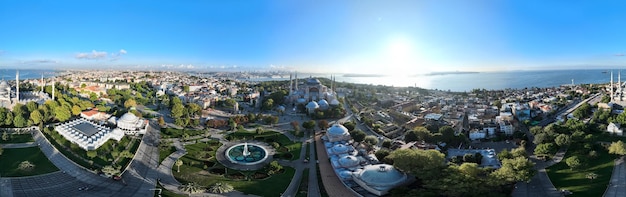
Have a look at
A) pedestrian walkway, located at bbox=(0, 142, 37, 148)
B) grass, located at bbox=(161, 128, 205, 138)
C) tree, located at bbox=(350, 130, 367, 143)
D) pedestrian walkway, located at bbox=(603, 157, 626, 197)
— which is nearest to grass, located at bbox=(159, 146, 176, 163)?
grass, located at bbox=(161, 128, 205, 138)

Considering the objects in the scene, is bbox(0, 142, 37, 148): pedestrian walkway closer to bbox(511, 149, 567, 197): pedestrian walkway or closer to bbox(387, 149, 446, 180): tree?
bbox(387, 149, 446, 180): tree

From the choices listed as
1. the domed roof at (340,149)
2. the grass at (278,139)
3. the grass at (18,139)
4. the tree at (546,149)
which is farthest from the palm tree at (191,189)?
the tree at (546,149)

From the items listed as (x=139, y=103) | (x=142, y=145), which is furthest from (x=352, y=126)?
(x=139, y=103)

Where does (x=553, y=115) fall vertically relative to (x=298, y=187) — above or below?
above

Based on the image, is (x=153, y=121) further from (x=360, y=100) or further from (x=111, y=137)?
(x=360, y=100)

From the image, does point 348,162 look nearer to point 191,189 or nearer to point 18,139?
point 191,189

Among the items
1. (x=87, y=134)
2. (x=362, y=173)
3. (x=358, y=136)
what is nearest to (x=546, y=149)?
(x=358, y=136)

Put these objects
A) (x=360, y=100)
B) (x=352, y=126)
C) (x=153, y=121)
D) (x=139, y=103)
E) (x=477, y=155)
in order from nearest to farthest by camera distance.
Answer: (x=477, y=155) < (x=352, y=126) < (x=153, y=121) < (x=139, y=103) < (x=360, y=100)
